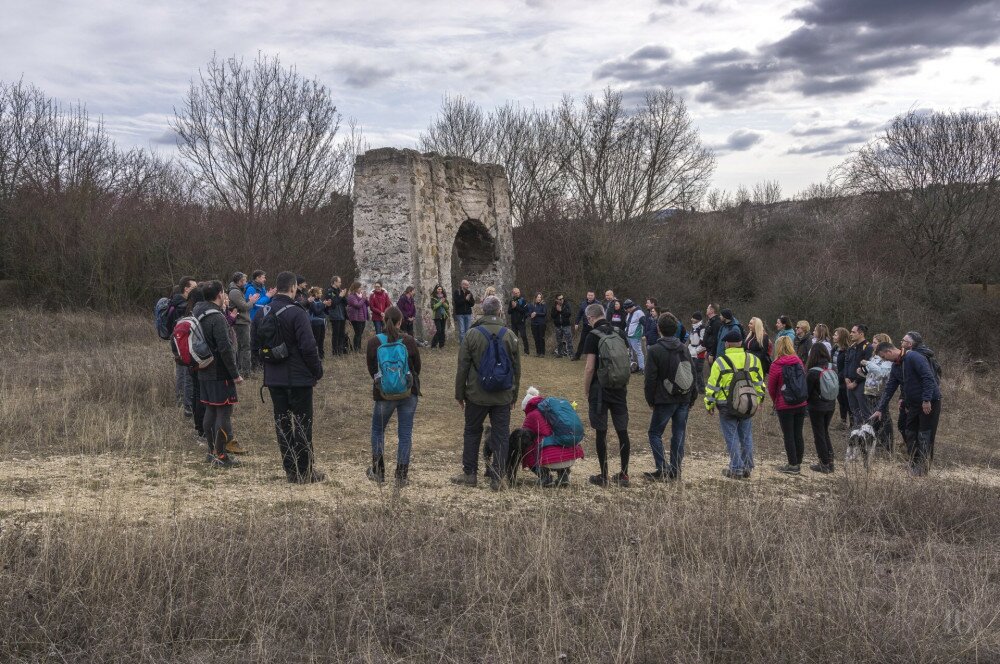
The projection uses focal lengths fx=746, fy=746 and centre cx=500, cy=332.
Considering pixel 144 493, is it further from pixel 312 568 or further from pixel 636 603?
pixel 636 603

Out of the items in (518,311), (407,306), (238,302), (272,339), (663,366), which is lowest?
(663,366)

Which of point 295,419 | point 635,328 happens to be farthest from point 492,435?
point 635,328

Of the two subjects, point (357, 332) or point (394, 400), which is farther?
point (357, 332)

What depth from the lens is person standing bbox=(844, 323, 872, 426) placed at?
30.7 feet

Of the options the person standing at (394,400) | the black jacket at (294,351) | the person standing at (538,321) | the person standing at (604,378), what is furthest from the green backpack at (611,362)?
the person standing at (538,321)

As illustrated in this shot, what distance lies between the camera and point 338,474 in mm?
6566

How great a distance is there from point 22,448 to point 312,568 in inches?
168

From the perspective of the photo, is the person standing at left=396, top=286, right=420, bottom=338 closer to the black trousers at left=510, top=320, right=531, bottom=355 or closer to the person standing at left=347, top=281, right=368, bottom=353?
the person standing at left=347, top=281, right=368, bottom=353

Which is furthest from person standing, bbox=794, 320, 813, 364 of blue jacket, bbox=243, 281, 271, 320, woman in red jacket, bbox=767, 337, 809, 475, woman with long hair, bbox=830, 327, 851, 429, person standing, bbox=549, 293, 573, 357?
blue jacket, bbox=243, 281, 271, 320

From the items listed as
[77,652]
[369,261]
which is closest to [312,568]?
[77,652]

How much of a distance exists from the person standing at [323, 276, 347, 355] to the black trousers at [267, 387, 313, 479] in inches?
291

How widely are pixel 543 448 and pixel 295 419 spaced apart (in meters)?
2.08

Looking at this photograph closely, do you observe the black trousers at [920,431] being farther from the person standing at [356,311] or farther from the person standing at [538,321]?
the person standing at [538,321]

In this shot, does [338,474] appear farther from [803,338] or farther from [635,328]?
[635,328]
